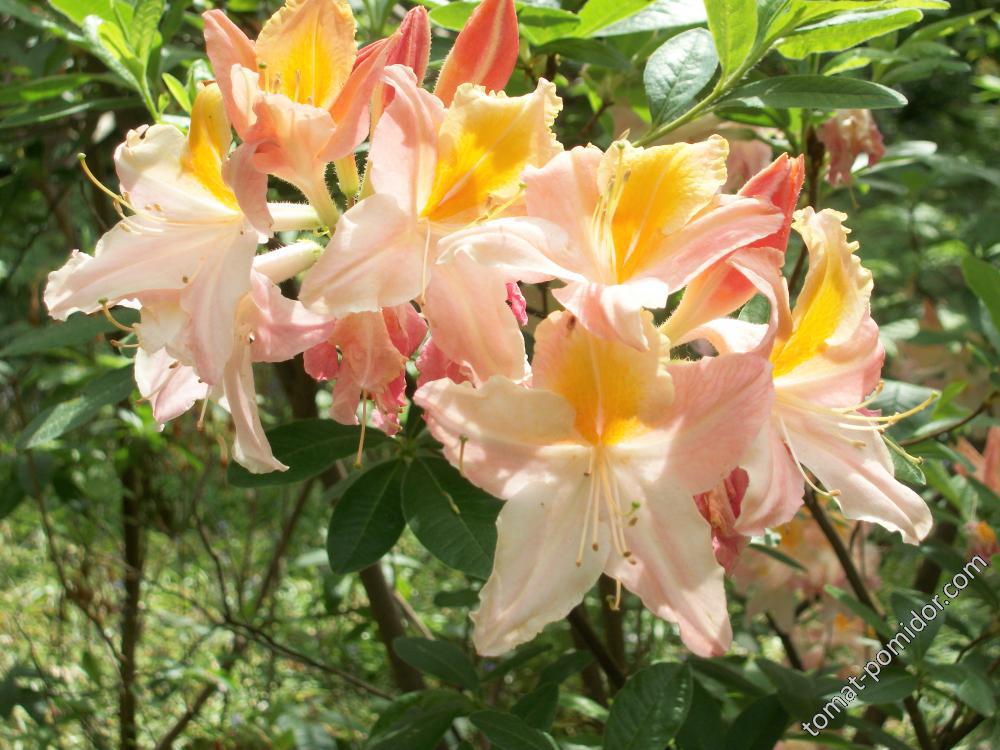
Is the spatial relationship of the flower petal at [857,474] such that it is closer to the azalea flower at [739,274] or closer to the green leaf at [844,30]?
the azalea flower at [739,274]

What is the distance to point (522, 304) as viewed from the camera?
85 cm

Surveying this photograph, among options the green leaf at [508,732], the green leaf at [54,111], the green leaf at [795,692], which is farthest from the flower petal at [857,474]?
the green leaf at [54,111]

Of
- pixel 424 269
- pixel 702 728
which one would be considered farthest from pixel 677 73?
pixel 702 728

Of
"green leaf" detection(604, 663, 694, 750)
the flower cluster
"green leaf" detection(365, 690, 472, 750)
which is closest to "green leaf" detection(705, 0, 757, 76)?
the flower cluster

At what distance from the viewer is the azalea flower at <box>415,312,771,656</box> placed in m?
0.76

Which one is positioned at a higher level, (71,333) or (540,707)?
(71,333)

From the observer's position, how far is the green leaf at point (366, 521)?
3.57 feet

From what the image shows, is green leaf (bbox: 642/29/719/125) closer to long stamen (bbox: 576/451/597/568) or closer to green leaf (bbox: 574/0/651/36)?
green leaf (bbox: 574/0/651/36)

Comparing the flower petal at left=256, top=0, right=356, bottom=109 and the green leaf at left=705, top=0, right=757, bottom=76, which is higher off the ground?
the flower petal at left=256, top=0, right=356, bottom=109

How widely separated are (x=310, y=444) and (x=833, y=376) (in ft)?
1.91

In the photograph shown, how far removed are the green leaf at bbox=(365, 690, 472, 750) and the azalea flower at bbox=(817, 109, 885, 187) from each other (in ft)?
2.93

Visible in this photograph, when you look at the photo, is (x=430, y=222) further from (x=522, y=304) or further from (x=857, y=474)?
(x=857, y=474)

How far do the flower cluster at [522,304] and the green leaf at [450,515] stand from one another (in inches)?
7.1

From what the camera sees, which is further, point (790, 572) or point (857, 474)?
point (790, 572)
